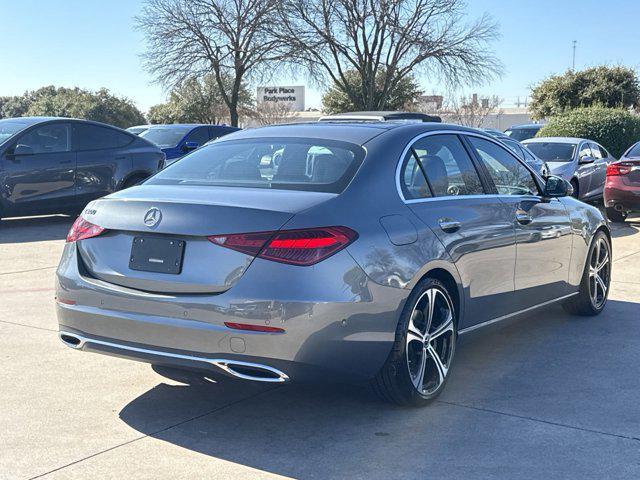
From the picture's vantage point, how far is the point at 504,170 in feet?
19.2

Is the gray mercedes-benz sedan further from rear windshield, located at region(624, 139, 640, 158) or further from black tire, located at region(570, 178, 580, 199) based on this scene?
black tire, located at region(570, 178, 580, 199)

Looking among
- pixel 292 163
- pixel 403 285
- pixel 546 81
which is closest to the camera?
pixel 403 285

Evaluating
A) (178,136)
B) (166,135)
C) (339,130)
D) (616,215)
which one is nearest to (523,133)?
(616,215)

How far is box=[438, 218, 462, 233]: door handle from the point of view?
4.77 meters

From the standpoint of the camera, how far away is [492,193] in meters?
5.52

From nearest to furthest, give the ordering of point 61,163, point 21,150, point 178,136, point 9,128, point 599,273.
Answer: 1. point 599,273
2. point 21,150
3. point 9,128
4. point 61,163
5. point 178,136

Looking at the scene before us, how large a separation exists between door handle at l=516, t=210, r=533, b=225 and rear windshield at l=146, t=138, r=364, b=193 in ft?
5.00

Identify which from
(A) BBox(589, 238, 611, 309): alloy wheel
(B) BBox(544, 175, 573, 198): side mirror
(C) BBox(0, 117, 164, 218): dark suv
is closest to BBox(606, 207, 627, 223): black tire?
(A) BBox(589, 238, 611, 309): alloy wheel

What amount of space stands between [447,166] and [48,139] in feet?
28.9

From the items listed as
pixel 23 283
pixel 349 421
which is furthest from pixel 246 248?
pixel 23 283

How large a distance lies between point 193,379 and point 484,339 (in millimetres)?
2334

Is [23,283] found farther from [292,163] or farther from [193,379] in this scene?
[292,163]

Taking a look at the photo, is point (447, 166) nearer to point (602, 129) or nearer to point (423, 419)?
point (423, 419)

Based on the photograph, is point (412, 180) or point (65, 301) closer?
point (65, 301)
